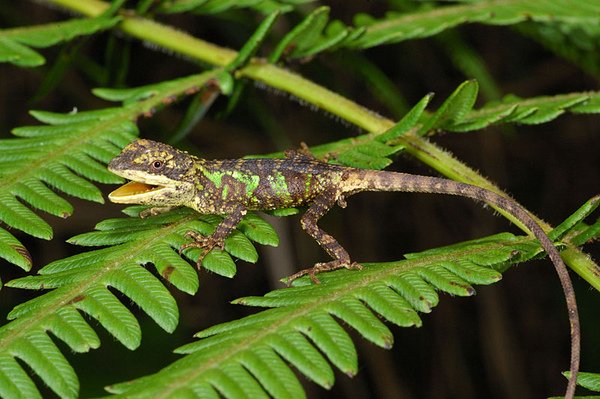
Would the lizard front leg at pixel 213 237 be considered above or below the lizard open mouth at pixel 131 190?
below

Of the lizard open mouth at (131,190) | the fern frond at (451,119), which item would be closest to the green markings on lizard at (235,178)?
the lizard open mouth at (131,190)

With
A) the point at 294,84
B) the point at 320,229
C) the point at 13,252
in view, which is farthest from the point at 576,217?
the point at 13,252

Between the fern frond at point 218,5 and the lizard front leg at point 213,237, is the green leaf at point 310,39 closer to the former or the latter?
the fern frond at point 218,5

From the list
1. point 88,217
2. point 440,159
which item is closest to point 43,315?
point 440,159

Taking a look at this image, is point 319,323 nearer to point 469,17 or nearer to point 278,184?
point 278,184

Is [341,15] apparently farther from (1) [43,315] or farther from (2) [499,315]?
(1) [43,315]
